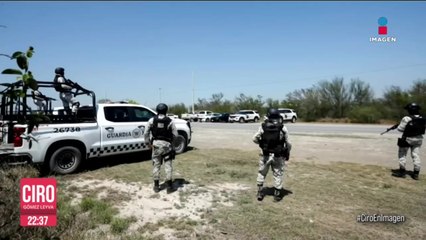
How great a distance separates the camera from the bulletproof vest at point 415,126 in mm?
7148

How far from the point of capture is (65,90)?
759 cm

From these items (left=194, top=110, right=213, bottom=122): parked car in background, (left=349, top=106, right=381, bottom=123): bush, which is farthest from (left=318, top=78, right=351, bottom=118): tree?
(left=194, top=110, right=213, bottom=122): parked car in background

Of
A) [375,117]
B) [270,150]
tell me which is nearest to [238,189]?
[270,150]

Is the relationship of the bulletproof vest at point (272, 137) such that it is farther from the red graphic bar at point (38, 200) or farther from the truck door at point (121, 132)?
the truck door at point (121, 132)

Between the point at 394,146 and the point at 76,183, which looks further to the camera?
the point at 394,146

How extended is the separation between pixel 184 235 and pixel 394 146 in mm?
12090

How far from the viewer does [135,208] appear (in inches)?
197

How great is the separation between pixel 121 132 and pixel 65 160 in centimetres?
154

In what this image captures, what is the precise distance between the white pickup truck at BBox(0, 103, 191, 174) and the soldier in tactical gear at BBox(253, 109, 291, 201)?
422 cm

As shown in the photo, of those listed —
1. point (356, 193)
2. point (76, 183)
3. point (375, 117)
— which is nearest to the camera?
point (356, 193)

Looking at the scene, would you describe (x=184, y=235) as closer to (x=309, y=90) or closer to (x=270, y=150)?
(x=270, y=150)

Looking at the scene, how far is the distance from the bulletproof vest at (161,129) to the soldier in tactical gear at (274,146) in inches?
71.3

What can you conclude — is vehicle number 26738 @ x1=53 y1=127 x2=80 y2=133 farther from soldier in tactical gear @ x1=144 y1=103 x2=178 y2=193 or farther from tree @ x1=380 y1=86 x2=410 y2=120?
tree @ x1=380 y1=86 x2=410 y2=120

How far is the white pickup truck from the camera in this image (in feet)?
20.6
